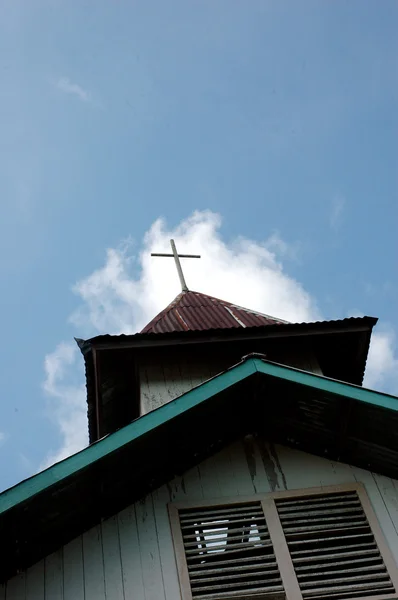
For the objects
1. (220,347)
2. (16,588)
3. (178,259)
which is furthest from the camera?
(178,259)

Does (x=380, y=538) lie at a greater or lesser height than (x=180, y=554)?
lesser

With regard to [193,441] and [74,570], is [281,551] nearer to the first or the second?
[193,441]

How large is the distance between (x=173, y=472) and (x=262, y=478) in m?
0.88

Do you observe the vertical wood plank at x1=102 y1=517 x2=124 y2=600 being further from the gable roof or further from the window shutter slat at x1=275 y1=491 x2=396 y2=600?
the window shutter slat at x1=275 y1=491 x2=396 y2=600

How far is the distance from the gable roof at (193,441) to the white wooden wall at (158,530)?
108 millimetres

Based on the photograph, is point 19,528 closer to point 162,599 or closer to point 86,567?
point 86,567

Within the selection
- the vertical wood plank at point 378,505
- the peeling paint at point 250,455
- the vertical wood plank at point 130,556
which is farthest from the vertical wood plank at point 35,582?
the vertical wood plank at point 378,505

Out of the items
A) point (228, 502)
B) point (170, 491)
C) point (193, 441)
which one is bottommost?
point (228, 502)

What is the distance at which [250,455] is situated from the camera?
23.1 feet

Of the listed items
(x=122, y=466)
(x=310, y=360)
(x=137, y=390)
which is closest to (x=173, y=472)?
(x=122, y=466)

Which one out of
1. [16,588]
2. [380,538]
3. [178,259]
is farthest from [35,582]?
[178,259]

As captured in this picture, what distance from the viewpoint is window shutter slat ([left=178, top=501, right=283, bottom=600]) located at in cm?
582

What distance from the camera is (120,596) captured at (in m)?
5.68

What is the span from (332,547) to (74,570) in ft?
7.53
